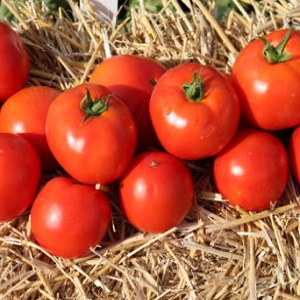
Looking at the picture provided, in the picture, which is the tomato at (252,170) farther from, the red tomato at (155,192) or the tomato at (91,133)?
the tomato at (91,133)

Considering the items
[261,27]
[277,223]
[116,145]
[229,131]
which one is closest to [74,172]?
[116,145]

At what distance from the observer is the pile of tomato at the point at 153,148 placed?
124cm

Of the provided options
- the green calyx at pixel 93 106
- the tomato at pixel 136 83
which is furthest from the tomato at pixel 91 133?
the tomato at pixel 136 83

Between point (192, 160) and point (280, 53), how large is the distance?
33cm

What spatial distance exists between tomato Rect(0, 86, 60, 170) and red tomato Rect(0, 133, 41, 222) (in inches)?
2.3

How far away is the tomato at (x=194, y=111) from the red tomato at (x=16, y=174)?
28 centimetres

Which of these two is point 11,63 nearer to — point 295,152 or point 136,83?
point 136,83

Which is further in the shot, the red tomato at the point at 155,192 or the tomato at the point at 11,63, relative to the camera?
the tomato at the point at 11,63

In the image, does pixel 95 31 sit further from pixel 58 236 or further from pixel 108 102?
pixel 58 236

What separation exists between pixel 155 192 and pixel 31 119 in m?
0.35

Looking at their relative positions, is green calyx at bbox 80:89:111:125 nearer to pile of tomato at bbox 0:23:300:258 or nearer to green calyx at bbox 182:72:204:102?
pile of tomato at bbox 0:23:300:258

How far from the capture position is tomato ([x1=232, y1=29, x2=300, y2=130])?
1.28m

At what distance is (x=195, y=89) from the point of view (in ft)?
4.03

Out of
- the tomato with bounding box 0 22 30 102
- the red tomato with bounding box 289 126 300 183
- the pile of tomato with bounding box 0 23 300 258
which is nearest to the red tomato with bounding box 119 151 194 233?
the pile of tomato with bounding box 0 23 300 258
